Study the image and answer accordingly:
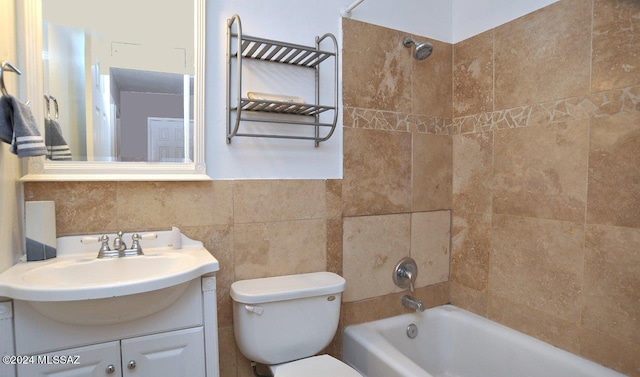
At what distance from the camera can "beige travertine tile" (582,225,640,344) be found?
4.35 ft

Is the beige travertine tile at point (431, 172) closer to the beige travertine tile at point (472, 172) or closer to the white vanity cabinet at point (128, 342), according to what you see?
the beige travertine tile at point (472, 172)

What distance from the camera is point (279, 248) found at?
1.60 metres

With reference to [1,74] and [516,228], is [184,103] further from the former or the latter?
[516,228]

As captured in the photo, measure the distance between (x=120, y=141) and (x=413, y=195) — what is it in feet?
4.80

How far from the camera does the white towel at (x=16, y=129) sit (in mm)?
988

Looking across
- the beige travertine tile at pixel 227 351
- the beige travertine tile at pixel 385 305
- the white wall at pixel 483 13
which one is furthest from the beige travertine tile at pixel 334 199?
the white wall at pixel 483 13

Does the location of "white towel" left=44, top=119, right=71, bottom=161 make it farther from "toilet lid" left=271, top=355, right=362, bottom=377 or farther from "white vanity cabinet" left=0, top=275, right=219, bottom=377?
"toilet lid" left=271, top=355, right=362, bottom=377

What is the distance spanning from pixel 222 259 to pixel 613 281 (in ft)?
5.33

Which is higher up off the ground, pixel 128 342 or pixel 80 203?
pixel 80 203

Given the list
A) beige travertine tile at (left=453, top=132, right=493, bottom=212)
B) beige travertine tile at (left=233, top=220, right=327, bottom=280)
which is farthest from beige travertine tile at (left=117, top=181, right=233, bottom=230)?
beige travertine tile at (left=453, top=132, right=493, bottom=212)

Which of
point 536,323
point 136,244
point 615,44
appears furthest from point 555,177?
point 136,244

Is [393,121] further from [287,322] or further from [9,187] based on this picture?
[9,187]

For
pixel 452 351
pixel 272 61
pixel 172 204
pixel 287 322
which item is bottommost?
pixel 452 351

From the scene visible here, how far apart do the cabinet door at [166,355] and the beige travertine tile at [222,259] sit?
333mm
